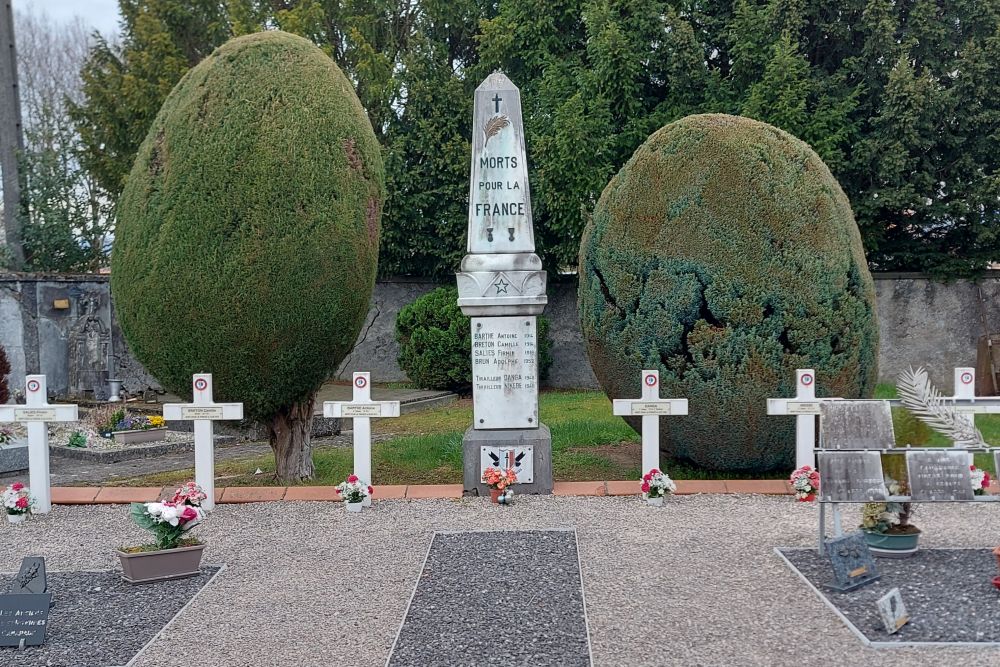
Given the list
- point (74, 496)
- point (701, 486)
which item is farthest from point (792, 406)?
point (74, 496)

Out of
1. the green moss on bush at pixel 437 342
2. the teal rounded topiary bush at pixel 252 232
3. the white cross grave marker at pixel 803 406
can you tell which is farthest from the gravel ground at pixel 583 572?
the green moss on bush at pixel 437 342

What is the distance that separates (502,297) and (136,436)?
5807 millimetres

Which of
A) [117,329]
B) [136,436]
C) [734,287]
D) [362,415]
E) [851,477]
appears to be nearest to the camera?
[851,477]

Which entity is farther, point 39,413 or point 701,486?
point 701,486

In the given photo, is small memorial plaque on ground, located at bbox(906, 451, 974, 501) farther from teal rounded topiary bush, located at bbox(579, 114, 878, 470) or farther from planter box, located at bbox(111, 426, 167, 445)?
planter box, located at bbox(111, 426, 167, 445)

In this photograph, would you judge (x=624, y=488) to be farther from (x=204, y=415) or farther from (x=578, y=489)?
(x=204, y=415)

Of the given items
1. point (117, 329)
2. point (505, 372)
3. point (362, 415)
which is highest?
point (117, 329)

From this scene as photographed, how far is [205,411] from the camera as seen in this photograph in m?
6.80

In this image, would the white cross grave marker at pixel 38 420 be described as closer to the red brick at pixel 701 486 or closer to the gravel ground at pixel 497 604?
the gravel ground at pixel 497 604

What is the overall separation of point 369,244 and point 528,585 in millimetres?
3385

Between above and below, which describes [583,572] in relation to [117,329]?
below

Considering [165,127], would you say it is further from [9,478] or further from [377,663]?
[377,663]

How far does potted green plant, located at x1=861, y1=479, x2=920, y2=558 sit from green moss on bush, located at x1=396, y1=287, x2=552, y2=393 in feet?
30.6

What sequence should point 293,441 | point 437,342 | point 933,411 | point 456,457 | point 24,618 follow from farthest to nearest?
point 437,342, point 456,457, point 293,441, point 24,618, point 933,411
